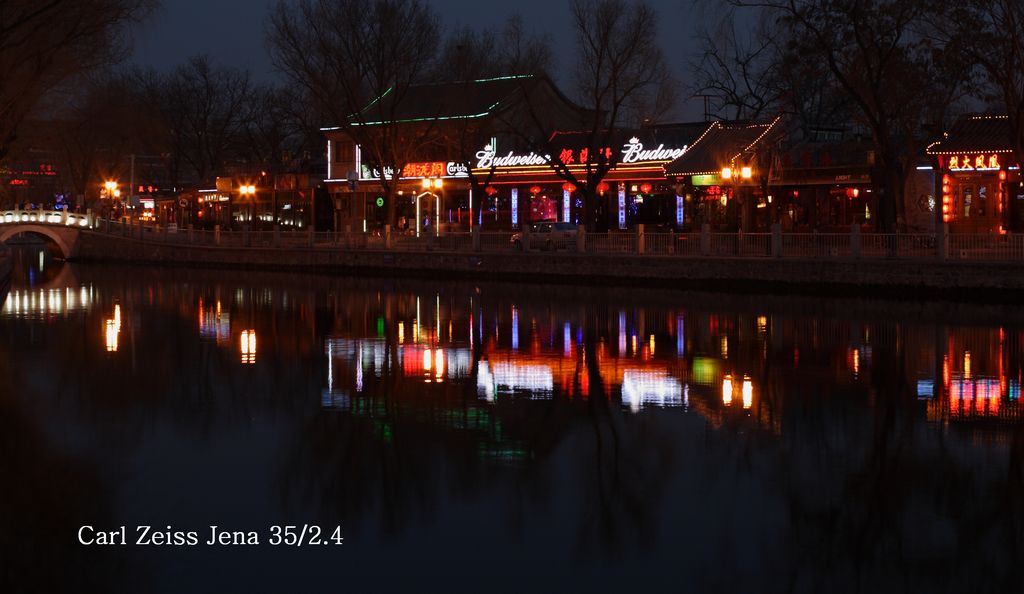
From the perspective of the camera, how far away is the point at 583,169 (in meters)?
56.6

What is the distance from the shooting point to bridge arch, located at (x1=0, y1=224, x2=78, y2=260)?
69.6 m

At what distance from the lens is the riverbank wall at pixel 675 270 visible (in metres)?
34.6

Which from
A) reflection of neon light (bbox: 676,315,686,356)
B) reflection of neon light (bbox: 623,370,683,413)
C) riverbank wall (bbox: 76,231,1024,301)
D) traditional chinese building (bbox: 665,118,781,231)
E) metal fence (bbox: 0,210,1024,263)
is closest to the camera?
reflection of neon light (bbox: 623,370,683,413)

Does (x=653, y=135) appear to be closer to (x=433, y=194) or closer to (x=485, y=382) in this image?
(x=433, y=194)

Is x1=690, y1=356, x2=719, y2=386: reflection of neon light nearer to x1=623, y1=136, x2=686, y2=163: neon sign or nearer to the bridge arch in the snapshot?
x1=623, y1=136, x2=686, y2=163: neon sign

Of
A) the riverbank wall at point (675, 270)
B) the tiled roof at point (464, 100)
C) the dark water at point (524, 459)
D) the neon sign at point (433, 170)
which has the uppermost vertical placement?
the tiled roof at point (464, 100)

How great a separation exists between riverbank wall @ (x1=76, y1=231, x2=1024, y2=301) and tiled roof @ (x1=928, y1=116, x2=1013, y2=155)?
10570 mm

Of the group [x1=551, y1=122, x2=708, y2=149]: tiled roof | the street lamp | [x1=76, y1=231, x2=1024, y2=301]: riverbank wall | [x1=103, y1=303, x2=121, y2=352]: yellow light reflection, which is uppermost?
[x1=551, y1=122, x2=708, y2=149]: tiled roof

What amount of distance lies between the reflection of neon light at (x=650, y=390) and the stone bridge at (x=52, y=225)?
188ft

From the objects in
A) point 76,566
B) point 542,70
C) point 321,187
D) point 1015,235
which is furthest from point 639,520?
point 321,187

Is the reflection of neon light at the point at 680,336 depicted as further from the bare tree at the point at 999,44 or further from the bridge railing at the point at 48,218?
the bridge railing at the point at 48,218

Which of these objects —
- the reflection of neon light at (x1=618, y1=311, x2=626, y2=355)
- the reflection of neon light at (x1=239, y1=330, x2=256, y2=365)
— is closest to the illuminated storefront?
the reflection of neon light at (x1=618, y1=311, x2=626, y2=355)

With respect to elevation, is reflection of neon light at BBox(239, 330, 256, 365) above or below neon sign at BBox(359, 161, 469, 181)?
below

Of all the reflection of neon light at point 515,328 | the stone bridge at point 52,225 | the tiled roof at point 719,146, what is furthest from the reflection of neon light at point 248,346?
the stone bridge at point 52,225
